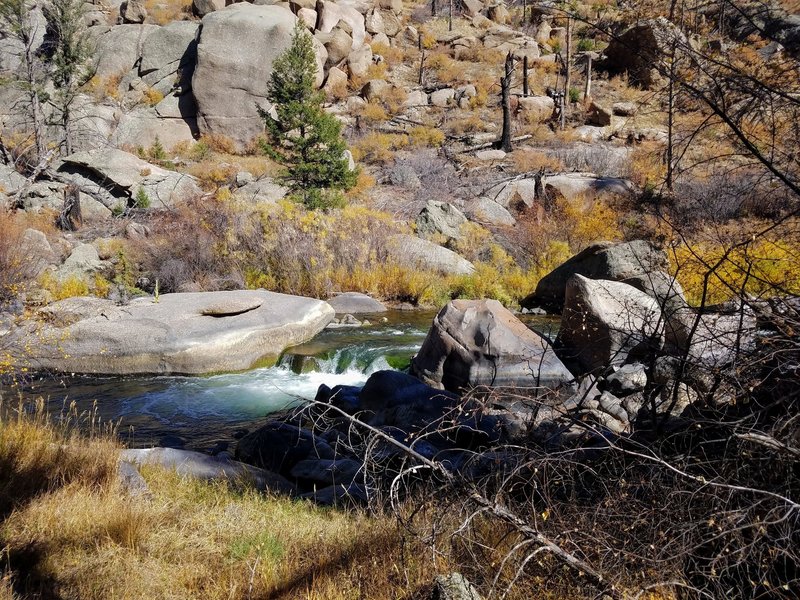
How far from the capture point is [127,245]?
Answer: 1428 centimetres

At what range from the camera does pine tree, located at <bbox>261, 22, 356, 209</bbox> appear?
17266 mm

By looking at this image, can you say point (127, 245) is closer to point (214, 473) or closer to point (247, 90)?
point (214, 473)

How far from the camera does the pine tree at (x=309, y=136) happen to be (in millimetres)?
17266

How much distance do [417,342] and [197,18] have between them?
3430 centimetres

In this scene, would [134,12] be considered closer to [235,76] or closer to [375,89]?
[235,76]

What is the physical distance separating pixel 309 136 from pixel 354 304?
7.26 meters

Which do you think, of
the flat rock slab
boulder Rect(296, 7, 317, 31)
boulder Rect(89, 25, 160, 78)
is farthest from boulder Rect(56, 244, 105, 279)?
boulder Rect(296, 7, 317, 31)

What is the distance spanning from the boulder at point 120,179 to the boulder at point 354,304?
28.8ft

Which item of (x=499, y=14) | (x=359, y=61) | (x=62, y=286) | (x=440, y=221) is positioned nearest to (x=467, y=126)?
(x=359, y=61)

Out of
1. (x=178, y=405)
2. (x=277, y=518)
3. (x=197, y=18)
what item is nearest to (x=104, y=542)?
(x=277, y=518)

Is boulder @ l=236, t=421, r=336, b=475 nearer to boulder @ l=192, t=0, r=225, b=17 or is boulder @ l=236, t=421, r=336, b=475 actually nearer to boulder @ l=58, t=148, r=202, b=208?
boulder @ l=58, t=148, r=202, b=208

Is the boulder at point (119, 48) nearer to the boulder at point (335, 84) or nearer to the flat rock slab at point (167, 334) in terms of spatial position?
the boulder at point (335, 84)

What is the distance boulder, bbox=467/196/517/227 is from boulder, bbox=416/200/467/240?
164 centimetres

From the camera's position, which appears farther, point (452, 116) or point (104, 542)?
point (452, 116)
